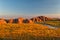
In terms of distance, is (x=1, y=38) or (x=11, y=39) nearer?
(x=11, y=39)

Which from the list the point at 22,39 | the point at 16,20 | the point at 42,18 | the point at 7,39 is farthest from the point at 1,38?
the point at 42,18

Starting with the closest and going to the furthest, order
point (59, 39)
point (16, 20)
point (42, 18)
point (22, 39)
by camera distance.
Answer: point (22, 39), point (59, 39), point (16, 20), point (42, 18)

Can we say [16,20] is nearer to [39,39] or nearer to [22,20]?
[22,20]

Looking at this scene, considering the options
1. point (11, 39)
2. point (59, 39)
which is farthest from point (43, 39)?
point (11, 39)

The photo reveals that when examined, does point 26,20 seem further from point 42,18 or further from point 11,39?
point 11,39

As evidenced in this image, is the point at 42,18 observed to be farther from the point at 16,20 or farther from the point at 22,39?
the point at 22,39

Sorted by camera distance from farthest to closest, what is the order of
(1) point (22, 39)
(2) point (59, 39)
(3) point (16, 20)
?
(3) point (16, 20) → (2) point (59, 39) → (1) point (22, 39)

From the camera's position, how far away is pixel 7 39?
17.4 m

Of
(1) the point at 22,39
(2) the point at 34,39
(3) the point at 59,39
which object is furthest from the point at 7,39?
(3) the point at 59,39

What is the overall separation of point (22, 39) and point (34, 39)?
1452 mm

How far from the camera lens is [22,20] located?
5169cm

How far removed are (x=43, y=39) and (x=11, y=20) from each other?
33366 millimetres

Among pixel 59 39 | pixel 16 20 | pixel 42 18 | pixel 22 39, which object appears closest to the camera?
pixel 22 39

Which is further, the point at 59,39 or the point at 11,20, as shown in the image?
the point at 11,20
